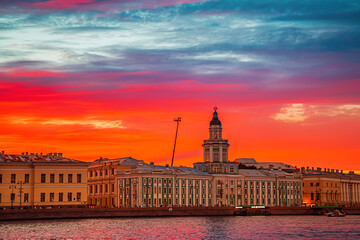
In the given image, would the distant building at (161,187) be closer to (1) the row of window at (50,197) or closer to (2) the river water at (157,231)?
(1) the row of window at (50,197)

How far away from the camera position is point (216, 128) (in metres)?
168

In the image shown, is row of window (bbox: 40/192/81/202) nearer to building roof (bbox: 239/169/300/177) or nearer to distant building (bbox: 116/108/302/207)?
distant building (bbox: 116/108/302/207)

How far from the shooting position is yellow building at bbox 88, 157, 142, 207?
154 meters

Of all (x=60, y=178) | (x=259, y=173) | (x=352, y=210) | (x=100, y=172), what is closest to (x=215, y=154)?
(x=259, y=173)

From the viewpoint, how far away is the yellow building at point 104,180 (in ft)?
506

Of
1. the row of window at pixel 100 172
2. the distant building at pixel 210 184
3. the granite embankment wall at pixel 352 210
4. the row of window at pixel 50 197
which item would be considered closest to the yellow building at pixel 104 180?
the row of window at pixel 100 172

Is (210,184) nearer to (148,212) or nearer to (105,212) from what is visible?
Answer: (148,212)

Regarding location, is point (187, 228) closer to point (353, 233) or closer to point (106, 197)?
point (353, 233)

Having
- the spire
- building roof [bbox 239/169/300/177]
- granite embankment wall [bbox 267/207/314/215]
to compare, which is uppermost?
the spire

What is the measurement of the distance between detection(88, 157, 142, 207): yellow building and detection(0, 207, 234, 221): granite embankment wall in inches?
789

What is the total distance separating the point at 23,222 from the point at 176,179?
52.7 m

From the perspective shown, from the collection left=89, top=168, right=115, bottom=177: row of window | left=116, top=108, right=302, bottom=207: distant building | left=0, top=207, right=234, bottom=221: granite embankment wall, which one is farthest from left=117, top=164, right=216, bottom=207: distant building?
left=0, top=207, right=234, bottom=221: granite embankment wall

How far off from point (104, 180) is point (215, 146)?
82.8ft

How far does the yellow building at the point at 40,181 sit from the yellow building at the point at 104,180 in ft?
105
